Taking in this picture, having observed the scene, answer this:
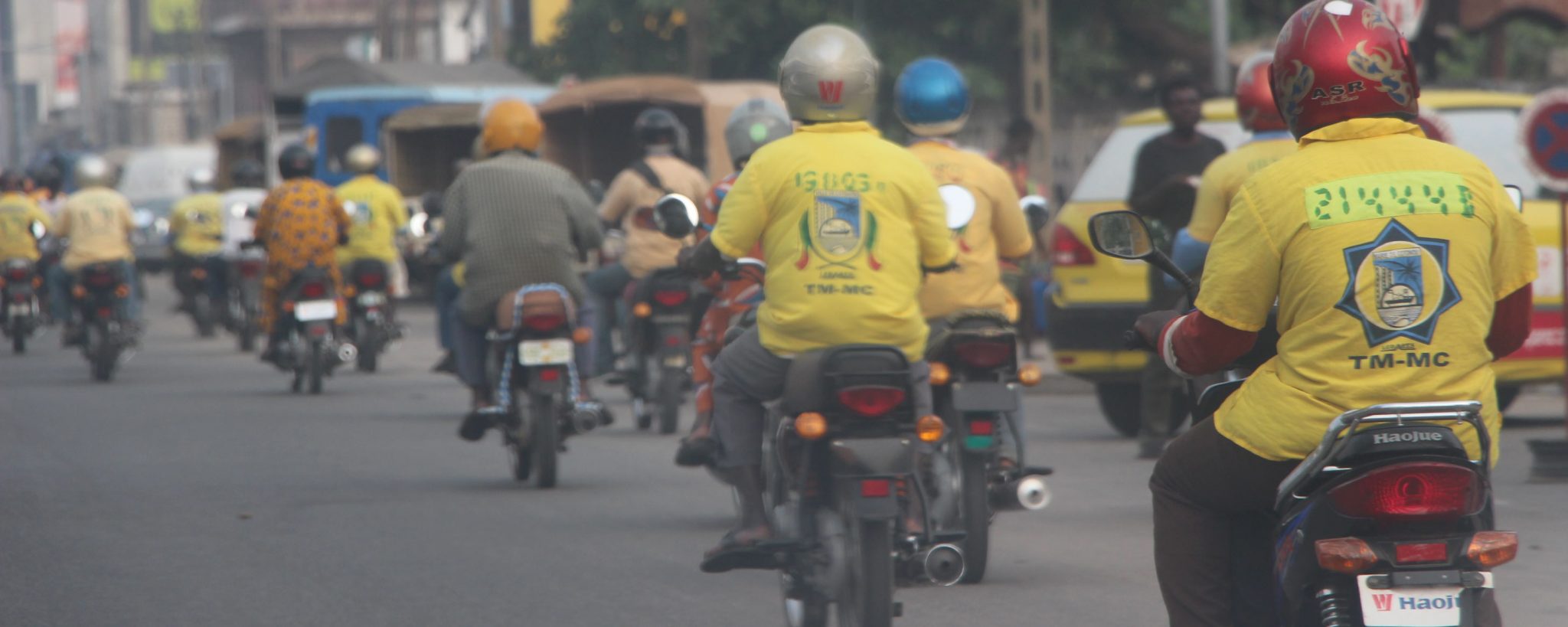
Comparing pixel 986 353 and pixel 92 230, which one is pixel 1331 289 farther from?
pixel 92 230

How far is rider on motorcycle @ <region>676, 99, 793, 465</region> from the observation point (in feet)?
27.6

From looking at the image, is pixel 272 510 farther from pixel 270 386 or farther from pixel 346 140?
pixel 346 140

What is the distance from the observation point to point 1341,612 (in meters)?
3.52

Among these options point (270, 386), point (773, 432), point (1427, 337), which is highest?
point (1427, 337)

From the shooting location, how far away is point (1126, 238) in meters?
4.01

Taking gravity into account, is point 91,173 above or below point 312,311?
above

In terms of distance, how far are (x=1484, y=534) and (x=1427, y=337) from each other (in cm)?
33

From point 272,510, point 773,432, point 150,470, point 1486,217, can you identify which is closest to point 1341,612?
point 1486,217

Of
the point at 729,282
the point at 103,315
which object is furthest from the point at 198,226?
the point at 729,282

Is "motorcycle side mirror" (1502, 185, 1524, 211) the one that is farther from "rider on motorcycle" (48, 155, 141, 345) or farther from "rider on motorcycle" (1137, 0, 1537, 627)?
Answer: "rider on motorcycle" (48, 155, 141, 345)

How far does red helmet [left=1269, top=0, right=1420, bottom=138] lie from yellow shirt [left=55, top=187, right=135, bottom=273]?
1406cm

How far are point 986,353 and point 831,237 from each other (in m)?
1.08

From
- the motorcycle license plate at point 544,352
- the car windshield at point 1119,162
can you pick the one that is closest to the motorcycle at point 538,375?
the motorcycle license plate at point 544,352

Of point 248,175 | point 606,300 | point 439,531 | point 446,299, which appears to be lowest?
point 439,531
